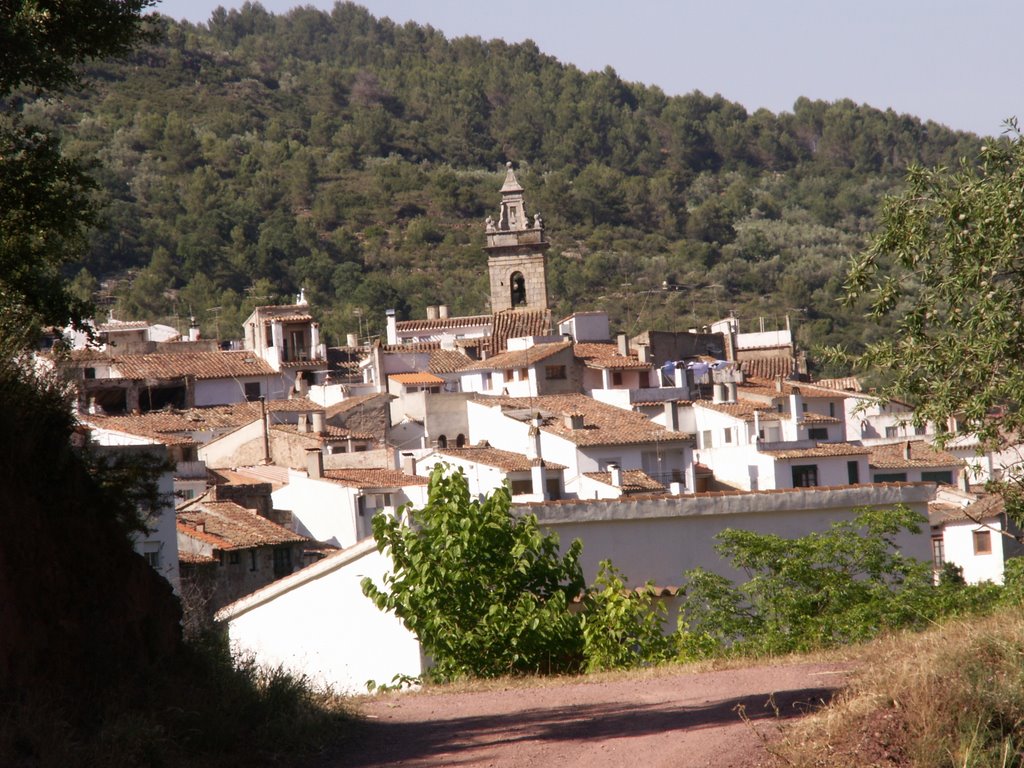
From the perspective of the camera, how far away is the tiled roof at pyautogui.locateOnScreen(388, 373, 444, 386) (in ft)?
201

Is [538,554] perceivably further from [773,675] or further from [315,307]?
[315,307]

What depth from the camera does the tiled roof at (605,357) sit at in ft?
204

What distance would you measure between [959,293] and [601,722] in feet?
23.5

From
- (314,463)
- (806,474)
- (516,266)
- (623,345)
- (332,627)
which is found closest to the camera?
(332,627)

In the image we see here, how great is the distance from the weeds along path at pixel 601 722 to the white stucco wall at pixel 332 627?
6575 mm

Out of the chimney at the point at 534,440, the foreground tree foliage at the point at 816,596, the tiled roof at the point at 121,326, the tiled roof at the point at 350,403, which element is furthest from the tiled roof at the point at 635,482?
the tiled roof at the point at 121,326

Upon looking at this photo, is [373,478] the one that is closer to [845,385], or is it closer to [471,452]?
[471,452]

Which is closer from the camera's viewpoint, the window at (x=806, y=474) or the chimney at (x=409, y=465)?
the chimney at (x=409, y=465)

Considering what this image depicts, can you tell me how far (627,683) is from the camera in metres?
12.5

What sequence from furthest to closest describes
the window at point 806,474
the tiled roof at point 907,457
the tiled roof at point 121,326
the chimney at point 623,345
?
the tiled roof at point 121,326
the chimney at point 623,345
the tiled roof at point 907,457
the window at point 806,474

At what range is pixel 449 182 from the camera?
141 meters

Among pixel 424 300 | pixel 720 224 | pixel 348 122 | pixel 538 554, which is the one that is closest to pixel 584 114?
pixel 348 122

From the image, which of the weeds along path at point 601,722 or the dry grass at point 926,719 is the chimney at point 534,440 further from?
the dry grass at point 926,719

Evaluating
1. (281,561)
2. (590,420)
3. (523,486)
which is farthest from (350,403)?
(281,561)
